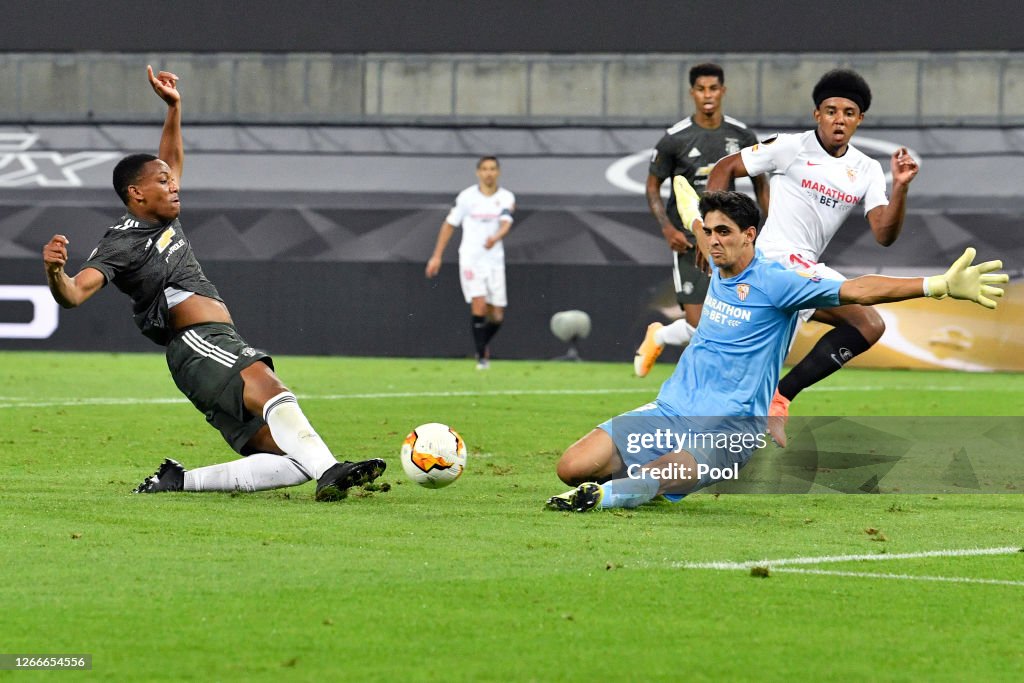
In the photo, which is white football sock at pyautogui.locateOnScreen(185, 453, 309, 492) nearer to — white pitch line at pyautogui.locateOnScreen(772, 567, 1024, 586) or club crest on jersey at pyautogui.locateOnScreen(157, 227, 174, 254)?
club crest on jersey at pyautogui.locateOnScreen(157, 227, 174, 254)

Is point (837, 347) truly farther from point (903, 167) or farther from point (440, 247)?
point (440, 247)

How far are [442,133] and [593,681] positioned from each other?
60.6 feet

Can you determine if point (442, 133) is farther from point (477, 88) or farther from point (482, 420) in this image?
point (482, 420)

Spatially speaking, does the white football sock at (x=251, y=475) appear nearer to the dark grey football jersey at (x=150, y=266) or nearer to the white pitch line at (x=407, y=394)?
the dark grey football jersey at (x=150, y=266)

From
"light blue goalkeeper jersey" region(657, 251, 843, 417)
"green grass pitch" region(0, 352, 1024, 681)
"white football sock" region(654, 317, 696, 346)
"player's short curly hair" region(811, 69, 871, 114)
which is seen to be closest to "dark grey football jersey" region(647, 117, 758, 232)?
"white football sock" region(654, 317, 696, 346)

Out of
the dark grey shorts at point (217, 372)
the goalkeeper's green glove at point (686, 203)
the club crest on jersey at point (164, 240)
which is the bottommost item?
the dark grey shorts at point (217, 372)

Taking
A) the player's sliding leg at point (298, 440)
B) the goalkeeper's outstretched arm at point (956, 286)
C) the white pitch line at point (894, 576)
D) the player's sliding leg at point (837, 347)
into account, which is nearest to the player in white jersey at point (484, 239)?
the player's sliding leg at point (837, 347)

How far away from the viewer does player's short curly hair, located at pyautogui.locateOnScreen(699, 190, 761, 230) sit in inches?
280

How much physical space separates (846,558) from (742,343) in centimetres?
156

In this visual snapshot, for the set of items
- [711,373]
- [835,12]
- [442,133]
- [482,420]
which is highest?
[835,12]

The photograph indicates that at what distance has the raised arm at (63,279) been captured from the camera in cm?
673

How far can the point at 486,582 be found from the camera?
17.5 ft

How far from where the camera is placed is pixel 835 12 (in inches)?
889

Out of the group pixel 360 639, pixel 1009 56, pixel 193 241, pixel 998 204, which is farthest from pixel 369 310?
pixel 360 639
